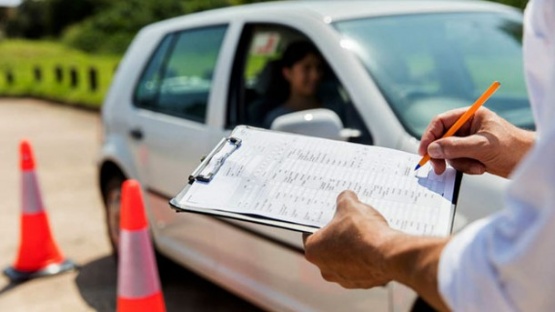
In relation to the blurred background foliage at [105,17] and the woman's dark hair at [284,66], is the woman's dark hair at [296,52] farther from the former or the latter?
the blurred background foliage at [105,17]

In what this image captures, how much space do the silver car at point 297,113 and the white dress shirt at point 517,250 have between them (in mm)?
1565

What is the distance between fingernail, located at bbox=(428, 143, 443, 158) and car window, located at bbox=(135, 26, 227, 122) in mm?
2433

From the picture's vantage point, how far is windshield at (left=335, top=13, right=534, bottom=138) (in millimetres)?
3238

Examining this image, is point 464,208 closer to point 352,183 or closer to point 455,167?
point 455,167

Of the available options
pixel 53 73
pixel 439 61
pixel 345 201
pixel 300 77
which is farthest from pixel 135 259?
pixel 53 73

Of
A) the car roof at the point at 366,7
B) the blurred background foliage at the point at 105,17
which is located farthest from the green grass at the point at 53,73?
the car roof at the point at 366,7

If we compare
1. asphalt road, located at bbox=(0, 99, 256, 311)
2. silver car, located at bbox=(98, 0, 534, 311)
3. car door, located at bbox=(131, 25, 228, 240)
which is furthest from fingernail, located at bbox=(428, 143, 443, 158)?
asphalt road, located at bbox=(0, 99, 256, 311)

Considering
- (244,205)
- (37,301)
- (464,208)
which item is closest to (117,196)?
(37,301)

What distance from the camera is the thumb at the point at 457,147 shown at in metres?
1.61

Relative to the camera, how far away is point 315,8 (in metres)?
3.57

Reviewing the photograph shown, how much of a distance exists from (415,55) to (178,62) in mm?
1641

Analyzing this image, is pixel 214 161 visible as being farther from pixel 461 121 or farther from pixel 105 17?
pixel 105 17

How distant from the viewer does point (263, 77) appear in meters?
4.12

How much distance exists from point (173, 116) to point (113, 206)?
0.97 m
